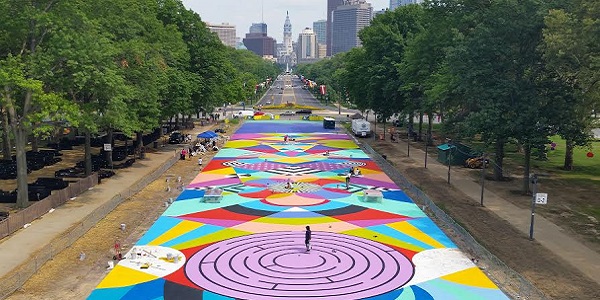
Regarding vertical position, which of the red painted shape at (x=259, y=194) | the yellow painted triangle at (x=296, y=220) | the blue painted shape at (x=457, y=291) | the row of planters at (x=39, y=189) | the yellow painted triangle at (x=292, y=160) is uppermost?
the row of planters at (x=39, y=189)

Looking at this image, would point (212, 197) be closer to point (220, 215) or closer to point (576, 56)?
point (220, 215)

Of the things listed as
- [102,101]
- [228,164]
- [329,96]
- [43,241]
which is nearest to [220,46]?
[228,164]

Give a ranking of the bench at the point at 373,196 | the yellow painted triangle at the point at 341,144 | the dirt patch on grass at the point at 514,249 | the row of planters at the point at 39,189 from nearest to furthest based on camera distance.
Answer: the dirt patch on grass at the point at 514,249 → the row of planters at the point at 39,189 → the bench at the point at 373,196 → the yellow painted triangle at the point at 341,144

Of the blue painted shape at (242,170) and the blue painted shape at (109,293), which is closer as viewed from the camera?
the blue painted shape at (109,293)

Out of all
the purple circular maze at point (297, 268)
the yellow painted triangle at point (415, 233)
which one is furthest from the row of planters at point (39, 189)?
the yellow painted triangle at point (415, 233)

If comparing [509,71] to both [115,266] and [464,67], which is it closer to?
[464,67]

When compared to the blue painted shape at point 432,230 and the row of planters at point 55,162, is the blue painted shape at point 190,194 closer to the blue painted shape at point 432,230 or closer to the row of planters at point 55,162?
the row of planters at point 55,162
